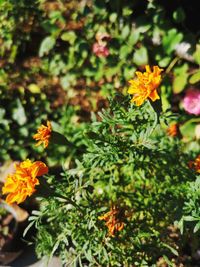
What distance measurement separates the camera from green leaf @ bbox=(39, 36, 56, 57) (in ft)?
10.8

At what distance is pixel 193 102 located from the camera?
273 cm

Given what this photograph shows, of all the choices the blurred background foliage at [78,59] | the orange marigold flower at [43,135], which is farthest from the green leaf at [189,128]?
the orange marigold flower at [43,135]

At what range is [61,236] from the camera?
71.5 inches

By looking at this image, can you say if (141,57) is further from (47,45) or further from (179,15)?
(47,45)

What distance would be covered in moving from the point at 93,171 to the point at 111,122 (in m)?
0.32

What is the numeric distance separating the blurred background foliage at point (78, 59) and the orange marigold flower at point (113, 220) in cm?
108

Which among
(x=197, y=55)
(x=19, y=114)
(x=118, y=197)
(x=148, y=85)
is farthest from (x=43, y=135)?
(x=19, y=114)

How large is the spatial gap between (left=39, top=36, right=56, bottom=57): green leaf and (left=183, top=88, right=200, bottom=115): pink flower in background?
1.08 m

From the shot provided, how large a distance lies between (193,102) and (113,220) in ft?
3.94

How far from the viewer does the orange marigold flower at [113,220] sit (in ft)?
5.74

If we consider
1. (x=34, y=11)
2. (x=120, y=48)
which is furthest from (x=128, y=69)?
(x=34, y=11)

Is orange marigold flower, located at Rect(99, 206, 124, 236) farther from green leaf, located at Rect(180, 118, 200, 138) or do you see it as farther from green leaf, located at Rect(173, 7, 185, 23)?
green leaf, located at Rect(173, 7, 185, 23)

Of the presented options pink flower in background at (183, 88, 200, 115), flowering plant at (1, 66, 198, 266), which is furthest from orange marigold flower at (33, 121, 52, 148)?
pink flower in background at (183, 88, 200, 115)

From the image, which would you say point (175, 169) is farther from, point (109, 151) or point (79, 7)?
point (79, 7)
